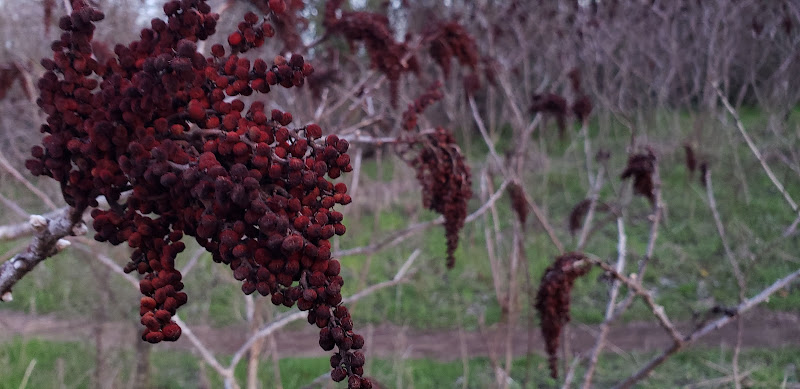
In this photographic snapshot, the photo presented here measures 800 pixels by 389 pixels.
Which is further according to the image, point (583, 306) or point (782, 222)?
point (782, 222)

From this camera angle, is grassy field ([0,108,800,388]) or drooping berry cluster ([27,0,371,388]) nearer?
drooping berry cluster ([27,0,371,388])

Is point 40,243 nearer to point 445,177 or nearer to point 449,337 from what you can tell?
→ point 445,177

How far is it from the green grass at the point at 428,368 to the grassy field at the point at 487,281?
0.05 feet

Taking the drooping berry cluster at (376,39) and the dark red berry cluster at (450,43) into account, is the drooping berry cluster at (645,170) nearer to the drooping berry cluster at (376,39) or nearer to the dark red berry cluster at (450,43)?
the dark red berry cluster at (450,43)

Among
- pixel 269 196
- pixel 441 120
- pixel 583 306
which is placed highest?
pixel 441 120

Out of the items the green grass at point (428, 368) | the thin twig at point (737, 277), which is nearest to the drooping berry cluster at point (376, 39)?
the thin twig at point (737, 277)

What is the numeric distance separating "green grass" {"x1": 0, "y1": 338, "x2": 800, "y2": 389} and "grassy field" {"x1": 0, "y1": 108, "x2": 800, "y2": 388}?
2 centimetres

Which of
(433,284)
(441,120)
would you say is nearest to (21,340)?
(433,284)

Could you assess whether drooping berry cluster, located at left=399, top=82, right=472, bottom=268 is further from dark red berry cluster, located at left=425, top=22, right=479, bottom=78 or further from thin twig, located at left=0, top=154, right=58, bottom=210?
thin twig, located at left=0, top=154, right=58, bottom=210

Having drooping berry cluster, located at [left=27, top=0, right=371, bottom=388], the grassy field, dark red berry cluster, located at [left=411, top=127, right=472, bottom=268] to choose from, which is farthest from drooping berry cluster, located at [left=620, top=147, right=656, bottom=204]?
drooping berry cluster, located at [left=27, top=0, right=371, bottom=388]

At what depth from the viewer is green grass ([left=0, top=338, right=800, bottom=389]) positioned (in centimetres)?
487

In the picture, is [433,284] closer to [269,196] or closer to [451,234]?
[451,234]

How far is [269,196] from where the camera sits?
2.76 ft

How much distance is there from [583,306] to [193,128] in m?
6.23
